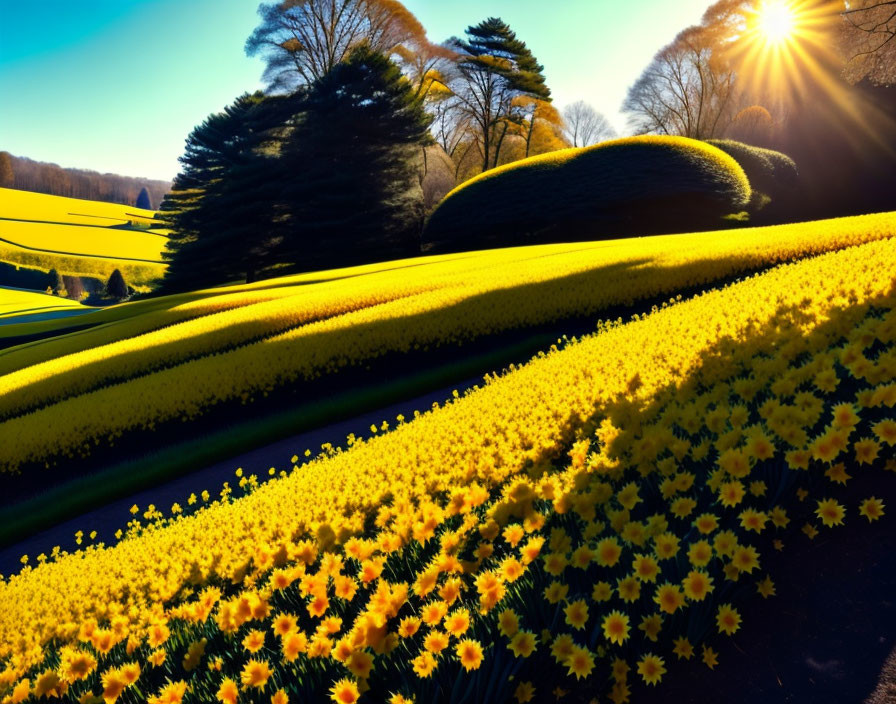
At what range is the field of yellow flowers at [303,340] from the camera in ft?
23.1

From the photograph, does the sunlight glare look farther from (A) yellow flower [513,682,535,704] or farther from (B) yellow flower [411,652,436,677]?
(B) yellow flower [411,652,436,677]

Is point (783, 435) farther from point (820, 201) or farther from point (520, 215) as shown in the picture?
point (820, 201)

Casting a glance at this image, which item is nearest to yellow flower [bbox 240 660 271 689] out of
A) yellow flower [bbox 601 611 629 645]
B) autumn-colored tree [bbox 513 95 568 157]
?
yellow flower [bbox 601 611 629 645]

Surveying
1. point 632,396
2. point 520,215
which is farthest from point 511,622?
point 520,215

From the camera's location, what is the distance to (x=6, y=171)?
101000 mm

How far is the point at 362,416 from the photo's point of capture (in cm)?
700

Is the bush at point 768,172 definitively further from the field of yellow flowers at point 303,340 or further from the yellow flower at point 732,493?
the yellow flower at point 732,493

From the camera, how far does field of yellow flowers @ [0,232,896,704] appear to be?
1913 mm

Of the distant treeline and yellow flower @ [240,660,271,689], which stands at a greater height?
the distant treeline

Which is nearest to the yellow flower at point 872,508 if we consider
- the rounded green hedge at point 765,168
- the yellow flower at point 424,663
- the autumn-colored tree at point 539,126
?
the yellow flower at point 424,663

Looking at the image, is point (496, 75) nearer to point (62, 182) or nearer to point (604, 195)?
point (604, 195)

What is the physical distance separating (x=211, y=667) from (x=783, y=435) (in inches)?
102

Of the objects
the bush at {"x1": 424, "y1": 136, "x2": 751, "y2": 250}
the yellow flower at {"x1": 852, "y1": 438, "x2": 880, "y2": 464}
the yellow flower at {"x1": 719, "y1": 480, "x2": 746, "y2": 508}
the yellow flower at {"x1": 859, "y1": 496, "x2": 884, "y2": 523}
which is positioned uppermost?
the bush at {"x1": 424, "y1": 136, "x2": 751, "y2": 250}

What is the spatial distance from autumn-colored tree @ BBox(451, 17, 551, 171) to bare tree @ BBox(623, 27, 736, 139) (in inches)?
509
